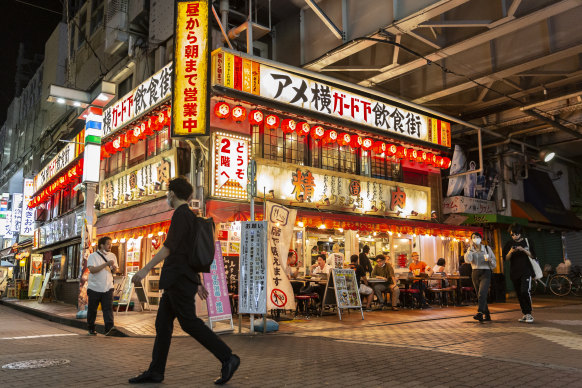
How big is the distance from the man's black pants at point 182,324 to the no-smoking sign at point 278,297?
457cm

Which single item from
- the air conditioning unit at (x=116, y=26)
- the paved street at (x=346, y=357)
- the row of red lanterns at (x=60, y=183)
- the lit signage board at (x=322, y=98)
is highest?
the air conditioning unit at (x=116, y=26)

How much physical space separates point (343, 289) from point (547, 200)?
54.5 ft

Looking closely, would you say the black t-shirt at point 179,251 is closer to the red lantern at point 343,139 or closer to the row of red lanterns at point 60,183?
the red lantern at point 343,139

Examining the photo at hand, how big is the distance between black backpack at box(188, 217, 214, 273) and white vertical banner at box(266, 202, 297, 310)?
4462mm

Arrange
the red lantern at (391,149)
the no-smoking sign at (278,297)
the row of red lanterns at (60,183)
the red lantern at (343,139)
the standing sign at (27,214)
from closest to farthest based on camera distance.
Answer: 1. the no-smoking sign at (278,297)
2. the red lantern at (343,139)
3. the red lantern at (391,149)
4. the row of red lanterns at (60,183)
5. the standing sign at (27,214)

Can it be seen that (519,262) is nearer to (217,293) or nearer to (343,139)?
(217,293)

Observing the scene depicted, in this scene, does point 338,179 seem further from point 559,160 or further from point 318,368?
point 559,160

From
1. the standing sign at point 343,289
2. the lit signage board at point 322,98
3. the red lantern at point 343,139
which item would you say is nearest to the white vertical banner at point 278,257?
the standing sign at point 343,289

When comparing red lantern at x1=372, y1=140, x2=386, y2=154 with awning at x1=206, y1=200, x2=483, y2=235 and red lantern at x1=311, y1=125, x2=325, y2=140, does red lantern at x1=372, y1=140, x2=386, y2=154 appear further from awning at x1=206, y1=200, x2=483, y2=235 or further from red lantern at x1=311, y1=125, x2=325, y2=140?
red lantern at x1=311, y1=125, x2=325, y2=140

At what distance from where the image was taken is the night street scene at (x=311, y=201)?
563 centimetres

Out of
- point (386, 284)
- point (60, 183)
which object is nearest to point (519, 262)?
point (386, 284)

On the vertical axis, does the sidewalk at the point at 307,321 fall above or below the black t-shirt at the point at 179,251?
below

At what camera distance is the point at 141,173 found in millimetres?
16172

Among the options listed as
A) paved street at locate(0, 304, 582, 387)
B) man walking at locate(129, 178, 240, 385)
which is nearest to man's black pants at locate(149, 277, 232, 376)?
man walking at locate(129, 178, 240, 385)
